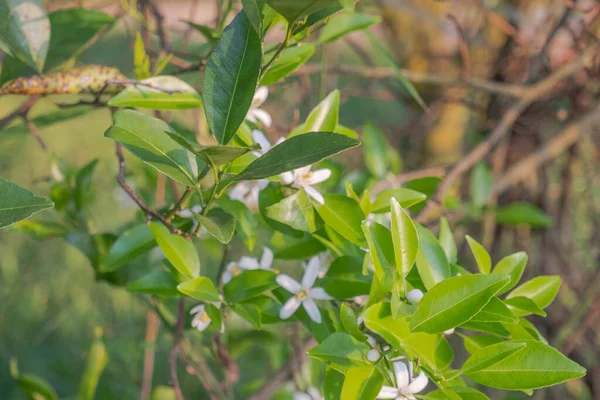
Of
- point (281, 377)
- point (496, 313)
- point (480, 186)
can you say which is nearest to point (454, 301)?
point (496, 313)

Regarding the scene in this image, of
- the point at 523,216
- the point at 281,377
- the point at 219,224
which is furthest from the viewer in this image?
the point at 523,216

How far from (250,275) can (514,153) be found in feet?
2.94

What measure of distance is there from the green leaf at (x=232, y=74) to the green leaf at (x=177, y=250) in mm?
111

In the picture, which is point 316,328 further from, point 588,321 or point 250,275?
point 588,321

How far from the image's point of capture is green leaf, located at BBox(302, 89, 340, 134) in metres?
0.51

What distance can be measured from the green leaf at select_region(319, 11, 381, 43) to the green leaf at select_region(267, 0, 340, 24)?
29 cm

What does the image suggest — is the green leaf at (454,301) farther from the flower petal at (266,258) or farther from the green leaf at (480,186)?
the green leaf at (480,186)

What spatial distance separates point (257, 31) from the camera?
1.24 ft

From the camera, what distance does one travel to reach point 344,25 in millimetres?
626

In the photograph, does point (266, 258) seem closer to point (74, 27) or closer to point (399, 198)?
point (399, 198)

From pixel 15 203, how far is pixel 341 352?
0.75 feet

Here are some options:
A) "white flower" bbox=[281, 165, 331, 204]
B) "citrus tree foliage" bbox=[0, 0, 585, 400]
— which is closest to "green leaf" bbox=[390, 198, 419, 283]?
"citrus tree foliage" bbox=[0, 0, 585, 400]

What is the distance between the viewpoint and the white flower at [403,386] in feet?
1.32

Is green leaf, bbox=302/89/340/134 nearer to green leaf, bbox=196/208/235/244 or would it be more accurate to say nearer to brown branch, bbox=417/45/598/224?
green leaf, bbox=196/208/235/244
